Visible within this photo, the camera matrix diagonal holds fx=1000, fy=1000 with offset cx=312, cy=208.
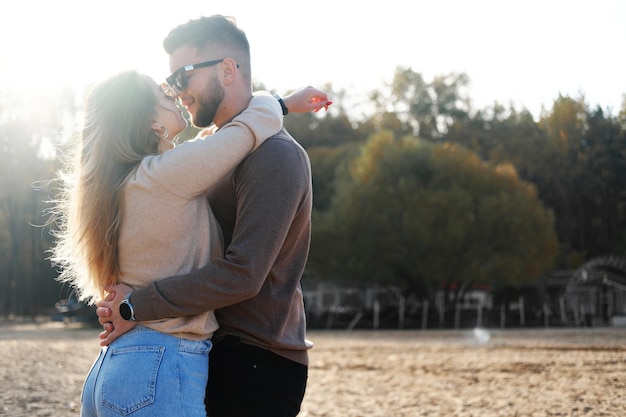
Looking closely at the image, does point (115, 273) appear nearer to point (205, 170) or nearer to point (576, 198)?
point (205, 170)

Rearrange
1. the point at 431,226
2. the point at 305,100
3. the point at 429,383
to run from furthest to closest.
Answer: the point at 431,226
the point at 429,383
the point at 305,100

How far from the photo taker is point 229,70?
3.19m

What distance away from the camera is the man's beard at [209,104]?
3213mm

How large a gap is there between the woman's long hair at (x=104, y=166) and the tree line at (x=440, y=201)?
144ft

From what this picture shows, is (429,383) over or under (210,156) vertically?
under

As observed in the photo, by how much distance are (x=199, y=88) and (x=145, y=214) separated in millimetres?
465

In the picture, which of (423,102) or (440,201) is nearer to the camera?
(440,201)

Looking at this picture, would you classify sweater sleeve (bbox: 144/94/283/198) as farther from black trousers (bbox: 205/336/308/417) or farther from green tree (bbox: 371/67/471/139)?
green tree (bbox: 371/67/471/139)

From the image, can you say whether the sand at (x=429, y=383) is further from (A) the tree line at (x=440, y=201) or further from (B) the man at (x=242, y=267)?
(A) the tree line at (x=440, y=201)

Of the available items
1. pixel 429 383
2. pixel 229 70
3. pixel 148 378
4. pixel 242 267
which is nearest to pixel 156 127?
pixel 229 70

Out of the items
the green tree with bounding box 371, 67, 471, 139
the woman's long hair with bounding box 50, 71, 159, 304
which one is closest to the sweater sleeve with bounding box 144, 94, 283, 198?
the woman's long hair with bounding box 50, 71, 159, 304

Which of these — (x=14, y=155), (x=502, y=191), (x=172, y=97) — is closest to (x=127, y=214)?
(x=172, y=97)

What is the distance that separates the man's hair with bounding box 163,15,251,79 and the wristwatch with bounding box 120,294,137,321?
82 centimetres

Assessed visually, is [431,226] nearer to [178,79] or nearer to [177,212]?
[178,79]
